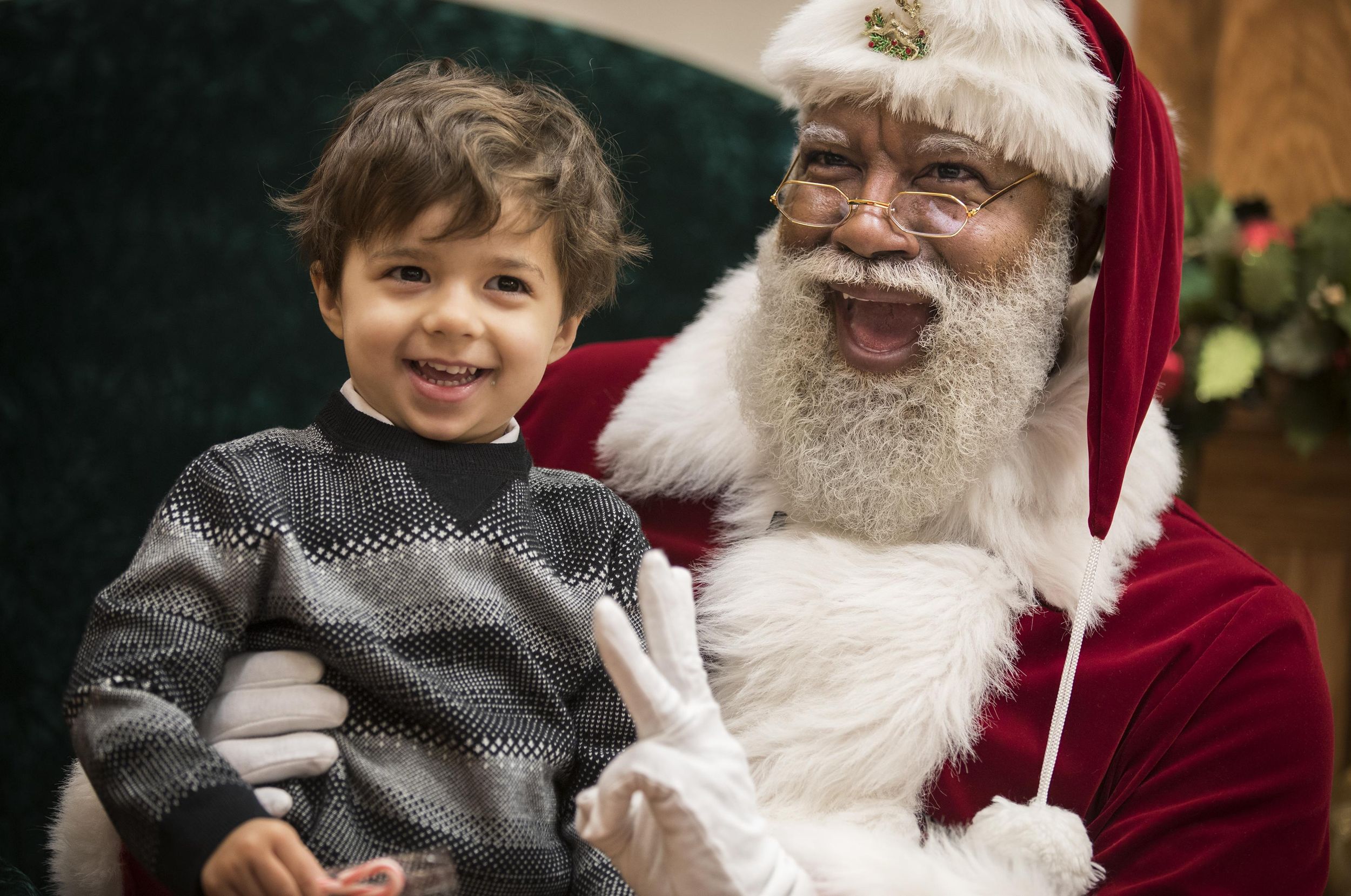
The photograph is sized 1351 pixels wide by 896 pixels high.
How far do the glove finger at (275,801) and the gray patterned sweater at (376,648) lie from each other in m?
0.02

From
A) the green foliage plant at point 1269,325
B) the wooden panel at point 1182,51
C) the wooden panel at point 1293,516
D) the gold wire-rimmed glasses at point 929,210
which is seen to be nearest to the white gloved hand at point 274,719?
the gold wire-rimmed glasses at point 929,210

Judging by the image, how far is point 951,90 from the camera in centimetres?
155

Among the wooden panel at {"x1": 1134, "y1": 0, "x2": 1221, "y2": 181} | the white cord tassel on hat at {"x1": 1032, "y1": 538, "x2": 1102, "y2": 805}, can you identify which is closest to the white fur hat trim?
the white cord tassel on hat at {"x1": 1032, "y1": 538, "x2": 1102, "y2": 805}

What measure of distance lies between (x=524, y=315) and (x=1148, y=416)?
994 mm

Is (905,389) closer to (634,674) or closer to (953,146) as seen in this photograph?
(953,146)

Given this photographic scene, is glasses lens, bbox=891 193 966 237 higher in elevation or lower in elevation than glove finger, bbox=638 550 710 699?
higher

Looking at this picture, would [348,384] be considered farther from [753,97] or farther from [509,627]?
[753,97]

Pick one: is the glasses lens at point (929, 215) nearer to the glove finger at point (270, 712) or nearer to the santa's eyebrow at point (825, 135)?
the santa's eyebrow at point (825, 135)

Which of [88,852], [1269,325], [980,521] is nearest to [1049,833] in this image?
[980,521]

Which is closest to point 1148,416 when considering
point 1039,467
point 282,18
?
point 1039,467

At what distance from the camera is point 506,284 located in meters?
1.27

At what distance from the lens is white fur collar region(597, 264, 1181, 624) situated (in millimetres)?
1570

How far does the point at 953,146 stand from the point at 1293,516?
1755 mm

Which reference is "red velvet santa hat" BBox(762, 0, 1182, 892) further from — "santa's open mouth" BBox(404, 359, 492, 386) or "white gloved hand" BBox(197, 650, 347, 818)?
"white gloved hand" BBox(197, 650, 347, 818)
